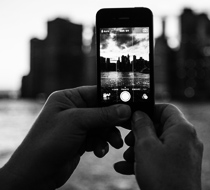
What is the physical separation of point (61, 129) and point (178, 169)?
1.02 meters

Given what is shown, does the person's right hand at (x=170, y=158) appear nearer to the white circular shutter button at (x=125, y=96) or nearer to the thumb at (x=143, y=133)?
the thumb at (x=143, y=133)

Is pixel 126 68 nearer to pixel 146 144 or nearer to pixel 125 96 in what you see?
pixel 125 96

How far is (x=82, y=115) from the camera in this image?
105 inches

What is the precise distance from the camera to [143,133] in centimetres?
243

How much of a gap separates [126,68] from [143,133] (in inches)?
37.8

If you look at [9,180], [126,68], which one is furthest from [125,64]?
[9,180]

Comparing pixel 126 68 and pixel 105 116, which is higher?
pixel 126 68

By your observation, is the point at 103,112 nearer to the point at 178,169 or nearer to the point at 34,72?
the point at 178,169

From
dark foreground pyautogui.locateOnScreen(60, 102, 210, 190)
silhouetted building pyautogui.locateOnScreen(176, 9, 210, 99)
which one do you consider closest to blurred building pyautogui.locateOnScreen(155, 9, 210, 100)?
silhouetted building pyautogui.locateOnScreen(176, 9, 210, 99)

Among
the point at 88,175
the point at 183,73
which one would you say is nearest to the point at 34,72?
the point at 183,73

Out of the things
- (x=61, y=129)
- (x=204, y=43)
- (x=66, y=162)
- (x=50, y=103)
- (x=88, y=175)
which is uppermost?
(x=204, y=43)

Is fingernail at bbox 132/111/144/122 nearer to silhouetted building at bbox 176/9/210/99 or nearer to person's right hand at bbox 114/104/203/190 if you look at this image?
person's right hand at bbox 114/104/203/190

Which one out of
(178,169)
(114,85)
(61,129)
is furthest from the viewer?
(114,85)

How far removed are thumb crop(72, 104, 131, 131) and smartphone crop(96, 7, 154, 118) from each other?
1.37ft
